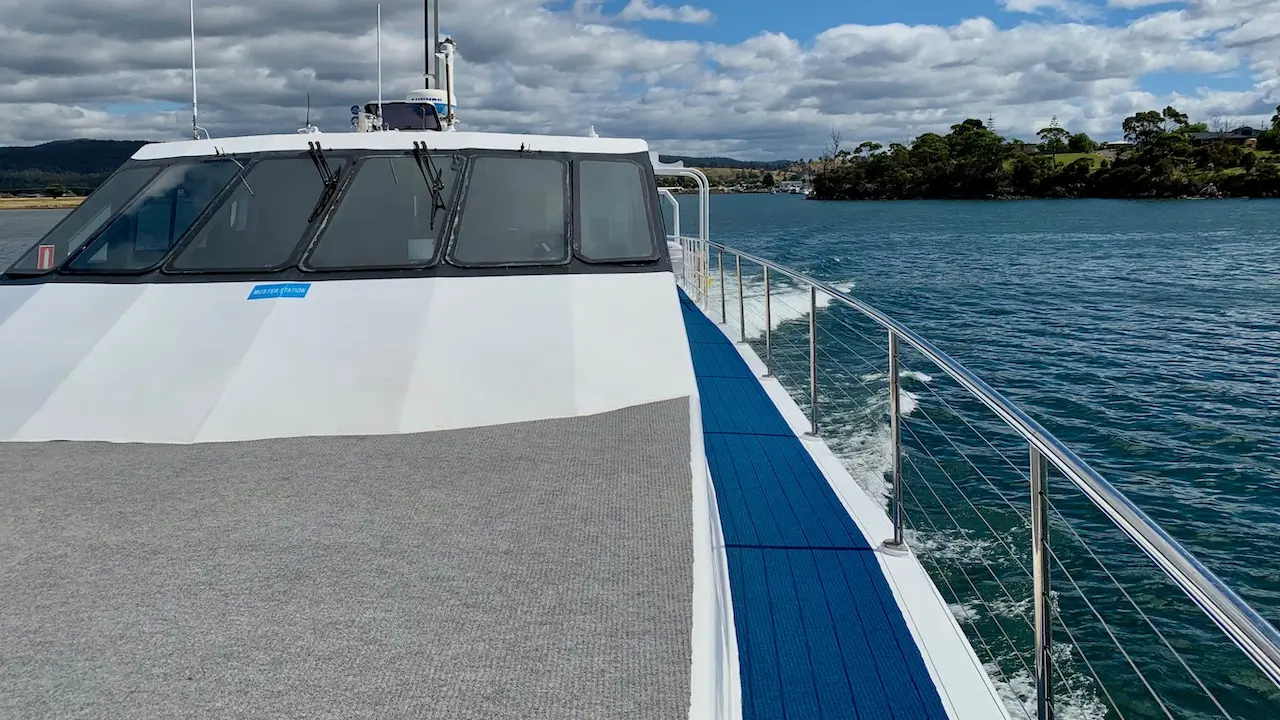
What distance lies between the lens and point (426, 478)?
2.71 metres

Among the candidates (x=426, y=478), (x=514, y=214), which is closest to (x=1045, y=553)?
(x=426, y=478)

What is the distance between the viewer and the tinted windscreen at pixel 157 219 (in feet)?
14.7

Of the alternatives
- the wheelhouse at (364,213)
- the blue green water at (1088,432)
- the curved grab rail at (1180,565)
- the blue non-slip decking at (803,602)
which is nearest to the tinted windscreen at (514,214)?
the wheelhouse at (364,213)

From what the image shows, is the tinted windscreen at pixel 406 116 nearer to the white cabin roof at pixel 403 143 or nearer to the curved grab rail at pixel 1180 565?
the white cabin roof at pixel 403 143

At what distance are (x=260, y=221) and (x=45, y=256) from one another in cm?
104

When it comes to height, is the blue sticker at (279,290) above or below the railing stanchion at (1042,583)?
above

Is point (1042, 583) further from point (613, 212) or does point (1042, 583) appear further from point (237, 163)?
point (237, 163)

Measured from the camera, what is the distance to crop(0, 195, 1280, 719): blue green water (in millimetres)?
5449

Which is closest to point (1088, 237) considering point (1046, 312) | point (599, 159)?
point (1046, 312)

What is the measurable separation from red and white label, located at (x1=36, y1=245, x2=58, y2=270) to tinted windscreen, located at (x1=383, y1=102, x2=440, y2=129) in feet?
7.87

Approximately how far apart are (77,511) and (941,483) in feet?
23.6

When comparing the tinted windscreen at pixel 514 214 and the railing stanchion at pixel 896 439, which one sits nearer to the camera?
the railing stanchion at pixel 896 439

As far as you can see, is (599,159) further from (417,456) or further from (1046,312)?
(1046,312)

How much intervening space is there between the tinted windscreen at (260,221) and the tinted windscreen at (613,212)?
125 centimetres
